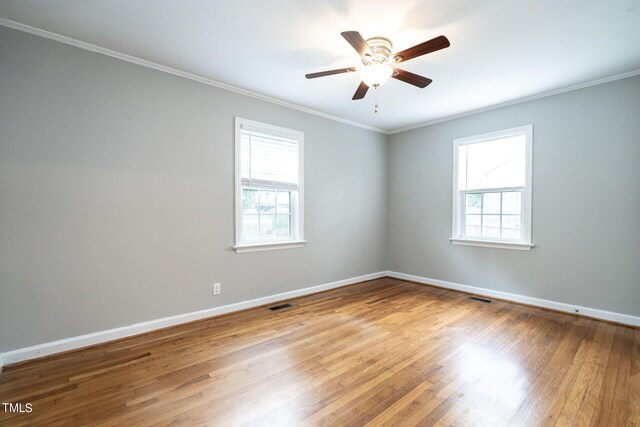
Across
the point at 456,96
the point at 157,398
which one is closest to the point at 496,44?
the point at 456,96

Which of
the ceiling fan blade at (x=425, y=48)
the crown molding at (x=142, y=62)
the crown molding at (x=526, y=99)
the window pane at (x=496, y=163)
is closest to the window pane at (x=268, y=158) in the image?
the crown molding at (x=142, y=62)

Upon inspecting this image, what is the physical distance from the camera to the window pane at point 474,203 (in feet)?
14.3

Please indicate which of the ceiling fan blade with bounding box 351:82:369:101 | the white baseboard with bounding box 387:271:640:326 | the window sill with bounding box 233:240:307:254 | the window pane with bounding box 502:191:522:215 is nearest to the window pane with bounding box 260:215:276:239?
the window sill with bounding box 233:240:307:254

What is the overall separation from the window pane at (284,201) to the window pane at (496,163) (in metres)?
2.67

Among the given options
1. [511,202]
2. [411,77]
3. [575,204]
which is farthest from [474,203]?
[411,77]

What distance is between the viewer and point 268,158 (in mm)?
3871

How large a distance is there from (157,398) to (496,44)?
3.81m

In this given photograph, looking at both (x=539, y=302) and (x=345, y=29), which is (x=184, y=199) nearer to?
(x=345, y=29)

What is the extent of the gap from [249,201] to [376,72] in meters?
2.16

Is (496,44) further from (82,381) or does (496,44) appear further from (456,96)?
(82,381)

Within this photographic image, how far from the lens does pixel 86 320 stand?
2.61 metres

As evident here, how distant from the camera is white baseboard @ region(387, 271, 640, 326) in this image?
318cm

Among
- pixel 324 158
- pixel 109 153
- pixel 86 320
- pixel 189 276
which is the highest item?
pixel 324 158

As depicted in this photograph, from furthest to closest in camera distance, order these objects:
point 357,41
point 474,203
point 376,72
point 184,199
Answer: point 474,203 < point 184,199 < point 376,72 < point 357,41
